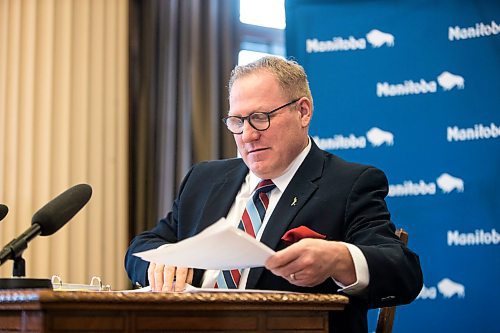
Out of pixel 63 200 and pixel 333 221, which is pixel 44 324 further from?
pixel 333 221

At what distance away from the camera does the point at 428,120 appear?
466 centimetres

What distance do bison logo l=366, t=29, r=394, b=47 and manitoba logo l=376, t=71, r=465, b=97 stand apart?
242mm

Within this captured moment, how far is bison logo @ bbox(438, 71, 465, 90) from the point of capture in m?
4.63

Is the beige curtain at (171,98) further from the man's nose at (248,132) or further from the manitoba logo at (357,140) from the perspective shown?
the man's nose at (248,132)

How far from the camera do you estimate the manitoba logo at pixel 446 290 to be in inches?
176

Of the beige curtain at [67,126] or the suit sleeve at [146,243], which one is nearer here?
the suit sleeve at [146,243]

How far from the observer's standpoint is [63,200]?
2053mm

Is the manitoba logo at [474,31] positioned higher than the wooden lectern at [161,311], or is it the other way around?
the manitoba logo at [474,31]

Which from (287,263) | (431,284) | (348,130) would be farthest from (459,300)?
(287,263)

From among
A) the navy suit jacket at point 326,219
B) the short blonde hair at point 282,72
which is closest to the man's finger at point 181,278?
the navy suit jacket at point 326,219

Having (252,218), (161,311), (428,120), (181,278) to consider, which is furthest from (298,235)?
(428,120)

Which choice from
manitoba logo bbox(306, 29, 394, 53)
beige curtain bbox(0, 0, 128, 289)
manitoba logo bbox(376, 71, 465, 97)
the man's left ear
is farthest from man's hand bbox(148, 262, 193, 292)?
manitoba logo bbox(306, 29, 394, 53)

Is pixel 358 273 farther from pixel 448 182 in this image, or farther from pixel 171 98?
pixel 171 98

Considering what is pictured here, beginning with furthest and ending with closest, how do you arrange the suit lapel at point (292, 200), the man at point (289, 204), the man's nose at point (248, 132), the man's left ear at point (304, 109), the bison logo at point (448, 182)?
the bison logo at point (448, 182), the man's left ear at point (304, 109), the man's nose at point (248, 132), the suit lapel at point (292, 200), the man at point (289, 204)
